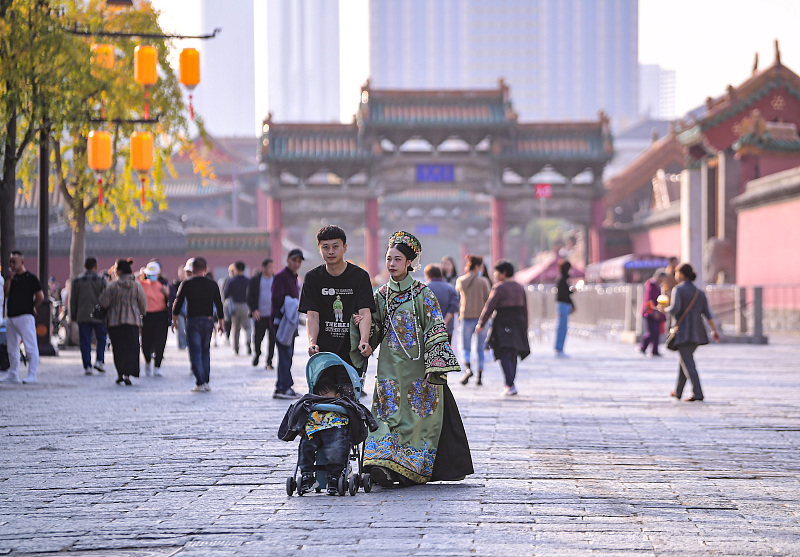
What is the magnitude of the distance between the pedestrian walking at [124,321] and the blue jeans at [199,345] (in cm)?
107

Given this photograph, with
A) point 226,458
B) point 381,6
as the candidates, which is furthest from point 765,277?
point 381,6

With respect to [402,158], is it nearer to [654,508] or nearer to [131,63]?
[131,63]

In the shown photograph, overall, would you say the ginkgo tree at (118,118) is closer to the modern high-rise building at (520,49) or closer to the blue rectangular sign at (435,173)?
A: the blue rectangular sign at (435,173)

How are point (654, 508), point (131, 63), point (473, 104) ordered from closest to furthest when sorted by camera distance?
point (654, 508)
point (131, 63)
point (473, 104)

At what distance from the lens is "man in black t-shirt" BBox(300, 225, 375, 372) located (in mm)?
6590

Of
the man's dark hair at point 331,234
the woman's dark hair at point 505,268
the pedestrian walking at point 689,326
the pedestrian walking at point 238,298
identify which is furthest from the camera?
the pedestrian walking at point 238,298

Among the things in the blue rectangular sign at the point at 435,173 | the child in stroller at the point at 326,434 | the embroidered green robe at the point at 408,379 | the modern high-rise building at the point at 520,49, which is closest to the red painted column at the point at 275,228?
the blue rectangular sign at the point at 435,173

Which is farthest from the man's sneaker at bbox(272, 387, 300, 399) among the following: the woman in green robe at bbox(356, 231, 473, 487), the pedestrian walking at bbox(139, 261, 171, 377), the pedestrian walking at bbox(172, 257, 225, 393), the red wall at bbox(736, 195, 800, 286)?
the red wall at bbox(736, 195, 800, 286)

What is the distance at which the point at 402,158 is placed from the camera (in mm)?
40562

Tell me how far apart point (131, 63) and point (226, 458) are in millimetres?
13333

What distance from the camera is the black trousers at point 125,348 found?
513 inches

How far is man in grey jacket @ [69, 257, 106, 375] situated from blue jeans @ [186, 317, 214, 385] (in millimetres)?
2468

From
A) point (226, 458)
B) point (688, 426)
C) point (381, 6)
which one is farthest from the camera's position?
point (381, 6)

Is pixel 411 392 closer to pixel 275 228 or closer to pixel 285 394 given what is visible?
pixel 285 394
